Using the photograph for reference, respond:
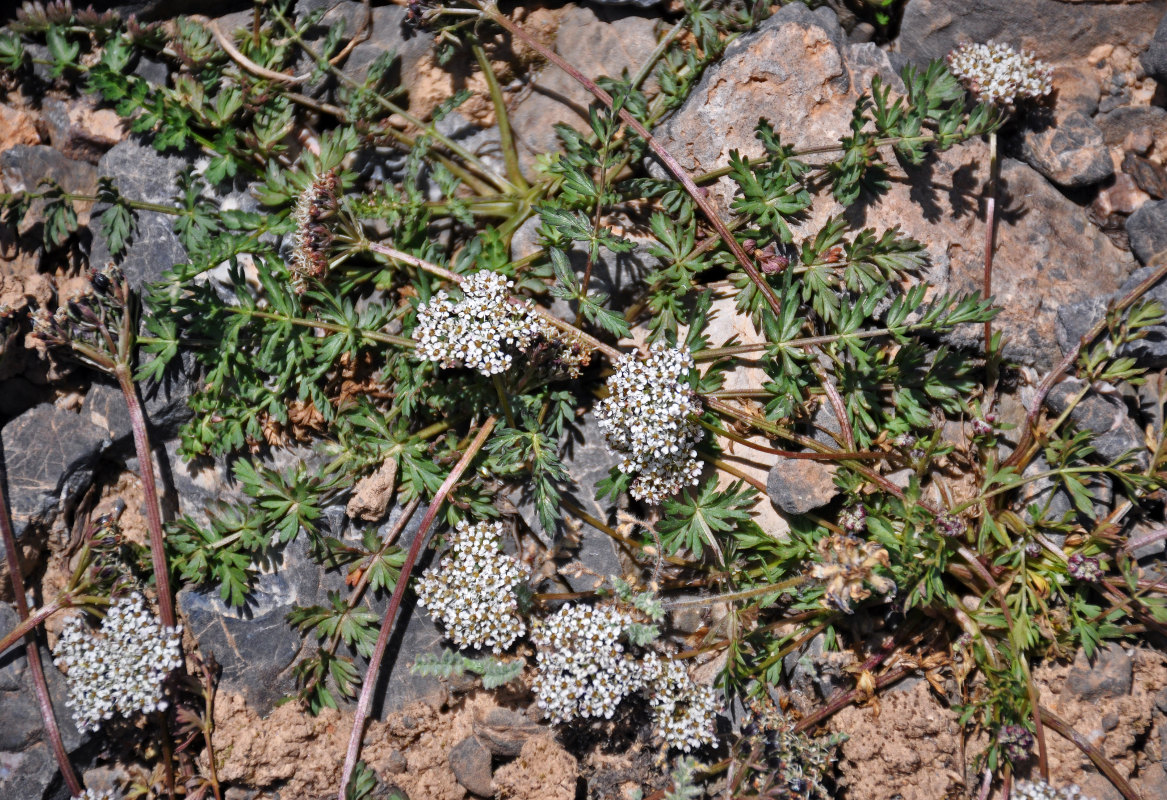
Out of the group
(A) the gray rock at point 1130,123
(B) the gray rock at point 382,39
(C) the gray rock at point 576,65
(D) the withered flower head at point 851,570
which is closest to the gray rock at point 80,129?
(B) the gray rock at point 382,39

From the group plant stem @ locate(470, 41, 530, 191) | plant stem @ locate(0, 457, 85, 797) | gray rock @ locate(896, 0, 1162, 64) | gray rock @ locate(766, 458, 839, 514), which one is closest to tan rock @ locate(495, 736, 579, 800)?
gray rock @ locate(766, 458, 839, 514)

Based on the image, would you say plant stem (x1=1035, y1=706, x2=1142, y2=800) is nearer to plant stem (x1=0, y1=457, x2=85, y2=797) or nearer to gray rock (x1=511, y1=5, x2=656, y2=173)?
gray rock (x1=511, y1=5, x2=656, y2=173)

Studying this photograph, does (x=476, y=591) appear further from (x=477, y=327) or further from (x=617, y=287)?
(x=617, y=287)

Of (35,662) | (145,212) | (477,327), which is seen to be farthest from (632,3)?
(35,662)

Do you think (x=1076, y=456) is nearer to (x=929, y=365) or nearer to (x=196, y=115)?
(x=929, y=365)

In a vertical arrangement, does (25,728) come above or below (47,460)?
below

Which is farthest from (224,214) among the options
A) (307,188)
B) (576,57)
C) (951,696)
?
(951,696)

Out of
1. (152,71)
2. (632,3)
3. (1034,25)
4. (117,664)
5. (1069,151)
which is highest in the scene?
(632,3)
